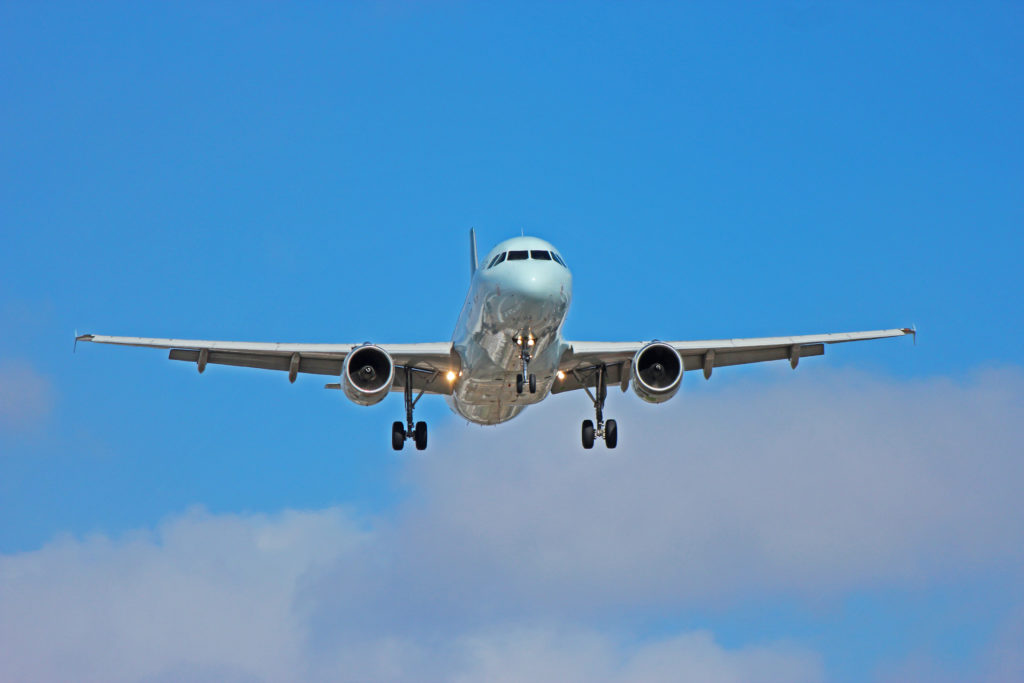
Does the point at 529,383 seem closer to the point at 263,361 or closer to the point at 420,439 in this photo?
the point at 420,439

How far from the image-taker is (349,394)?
36000 mm

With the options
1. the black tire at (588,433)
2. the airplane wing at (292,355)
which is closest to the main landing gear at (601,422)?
the black tire at (588,433)

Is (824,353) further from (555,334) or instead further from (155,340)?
(155,340)

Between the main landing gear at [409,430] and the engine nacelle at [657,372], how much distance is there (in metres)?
6.66

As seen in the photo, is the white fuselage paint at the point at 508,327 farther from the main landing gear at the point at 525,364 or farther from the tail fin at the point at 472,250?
the tail fin at the point at 472,250

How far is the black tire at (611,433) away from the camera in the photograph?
3984 centimetres

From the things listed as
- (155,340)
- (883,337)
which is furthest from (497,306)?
(883,337)

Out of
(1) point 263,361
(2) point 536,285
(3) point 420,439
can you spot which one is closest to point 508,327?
(2) point 536,285

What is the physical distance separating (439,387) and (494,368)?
4.25 metres

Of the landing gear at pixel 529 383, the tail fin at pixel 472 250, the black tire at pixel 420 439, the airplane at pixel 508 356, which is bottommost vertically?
the black tire at pixel 420 439

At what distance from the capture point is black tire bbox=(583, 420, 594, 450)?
132 feet

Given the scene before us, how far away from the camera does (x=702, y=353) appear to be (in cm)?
4025

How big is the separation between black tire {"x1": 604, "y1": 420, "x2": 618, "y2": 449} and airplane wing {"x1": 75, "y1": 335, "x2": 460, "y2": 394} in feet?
15.3

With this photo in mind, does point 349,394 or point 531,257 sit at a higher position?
point 531,257
